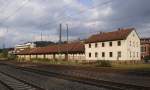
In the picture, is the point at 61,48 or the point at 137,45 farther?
the point at 61,48

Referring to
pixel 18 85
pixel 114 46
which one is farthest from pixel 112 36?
pixel 18 85

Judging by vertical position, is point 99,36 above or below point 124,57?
above

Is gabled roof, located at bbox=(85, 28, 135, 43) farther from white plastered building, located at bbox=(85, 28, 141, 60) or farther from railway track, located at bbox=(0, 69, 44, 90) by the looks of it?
railway track, located at bbox=(0, 69, 44, 90)

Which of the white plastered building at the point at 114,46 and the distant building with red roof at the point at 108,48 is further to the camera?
the distant building with red roof at the point at 108,48

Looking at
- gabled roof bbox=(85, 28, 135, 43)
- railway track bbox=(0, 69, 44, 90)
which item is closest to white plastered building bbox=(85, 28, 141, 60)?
gabled roof bbox=(85, 28, 135, 43)

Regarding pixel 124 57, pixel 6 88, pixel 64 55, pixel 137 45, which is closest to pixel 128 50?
pixel 124 57

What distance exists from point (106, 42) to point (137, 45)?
28.5ft

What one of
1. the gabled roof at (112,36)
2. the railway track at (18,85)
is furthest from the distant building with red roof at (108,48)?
the railway track at (18,85)

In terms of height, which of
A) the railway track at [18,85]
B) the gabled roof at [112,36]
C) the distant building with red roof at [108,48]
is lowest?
the railway track at [18,85]

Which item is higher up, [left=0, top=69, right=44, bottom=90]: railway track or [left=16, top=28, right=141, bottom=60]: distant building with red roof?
[left=16, top=28, right=141, bottom=60]: distant building with red roof

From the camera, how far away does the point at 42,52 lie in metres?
98.7

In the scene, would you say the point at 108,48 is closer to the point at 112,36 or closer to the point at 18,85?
the point at 112,36

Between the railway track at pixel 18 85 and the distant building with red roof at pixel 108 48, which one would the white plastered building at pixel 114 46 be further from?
the railway track at pixel 18 85

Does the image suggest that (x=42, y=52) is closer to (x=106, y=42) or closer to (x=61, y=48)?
(x=61, y=48)
